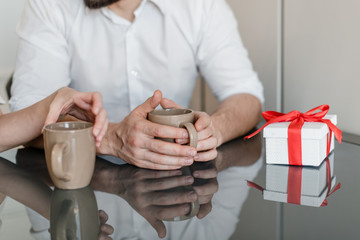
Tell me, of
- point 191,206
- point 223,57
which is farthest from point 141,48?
point 191,206

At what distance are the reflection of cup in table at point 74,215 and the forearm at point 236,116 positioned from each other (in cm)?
47

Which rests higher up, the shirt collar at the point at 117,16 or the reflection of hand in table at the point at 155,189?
the shirt collar at the point at 117,16

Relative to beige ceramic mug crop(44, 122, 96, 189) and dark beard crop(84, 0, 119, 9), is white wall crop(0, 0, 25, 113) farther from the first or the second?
beige ceramic mug crop(44, 122, 96, 189)

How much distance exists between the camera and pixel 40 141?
3.91 feet

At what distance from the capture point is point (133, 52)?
1589 mm

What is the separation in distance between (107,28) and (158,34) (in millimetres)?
180

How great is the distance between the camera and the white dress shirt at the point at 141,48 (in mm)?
1521

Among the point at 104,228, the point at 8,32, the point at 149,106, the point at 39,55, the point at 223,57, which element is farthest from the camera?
the point at 8,32

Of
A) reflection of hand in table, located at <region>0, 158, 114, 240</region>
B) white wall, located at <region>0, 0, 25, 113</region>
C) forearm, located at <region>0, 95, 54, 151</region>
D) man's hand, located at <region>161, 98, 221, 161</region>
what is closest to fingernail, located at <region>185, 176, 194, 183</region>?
man's hand, located at <region>161, 98, 221, 161</region>

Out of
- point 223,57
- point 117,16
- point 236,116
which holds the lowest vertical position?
point 236,116

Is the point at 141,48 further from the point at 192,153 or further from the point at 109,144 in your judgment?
the point at 192,153

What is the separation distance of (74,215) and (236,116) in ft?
2.25

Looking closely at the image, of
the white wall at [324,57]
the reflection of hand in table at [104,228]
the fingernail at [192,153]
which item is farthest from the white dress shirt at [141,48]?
the reflection of hand in table at [104,228]

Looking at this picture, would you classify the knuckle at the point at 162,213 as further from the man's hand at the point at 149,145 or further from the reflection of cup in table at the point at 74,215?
the man's hand at the point at 149,145
